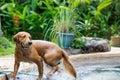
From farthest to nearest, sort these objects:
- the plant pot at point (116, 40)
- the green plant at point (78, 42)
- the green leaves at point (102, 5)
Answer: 1. the green leaves at point (102, 5)
2. the plant pot at point (116, 40)
3. the green plant at point (78, 42)

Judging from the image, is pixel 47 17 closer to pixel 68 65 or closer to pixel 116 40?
pixel 116 40

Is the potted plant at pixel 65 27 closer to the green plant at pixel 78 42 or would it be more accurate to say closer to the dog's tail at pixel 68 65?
the green plant at pixel 78 42

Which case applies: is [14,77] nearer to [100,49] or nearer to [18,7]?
[100,49]

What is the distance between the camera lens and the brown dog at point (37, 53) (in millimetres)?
3699

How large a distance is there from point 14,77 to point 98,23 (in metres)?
6.72

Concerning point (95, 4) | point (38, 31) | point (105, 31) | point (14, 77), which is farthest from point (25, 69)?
point (95, 4)

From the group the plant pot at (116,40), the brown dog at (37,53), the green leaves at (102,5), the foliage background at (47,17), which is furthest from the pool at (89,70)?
the green leaves at (102,5)

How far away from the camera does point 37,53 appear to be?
4.01m

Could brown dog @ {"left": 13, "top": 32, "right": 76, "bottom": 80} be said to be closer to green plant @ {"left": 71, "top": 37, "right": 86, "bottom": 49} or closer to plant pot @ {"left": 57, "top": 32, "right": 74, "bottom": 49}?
plant pot @ {"left": 57, "top": 32, "right": 74, "bottom": 49}

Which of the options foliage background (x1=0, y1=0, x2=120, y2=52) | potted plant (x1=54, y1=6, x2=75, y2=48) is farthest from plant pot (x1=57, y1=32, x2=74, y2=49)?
foliage background (x1=0, y1=0, x2=120, y2=52)

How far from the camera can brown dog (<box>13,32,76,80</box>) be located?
3699mm

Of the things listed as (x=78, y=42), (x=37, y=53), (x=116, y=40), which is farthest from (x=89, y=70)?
(x=116, y=40)

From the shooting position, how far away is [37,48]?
407 centimetres

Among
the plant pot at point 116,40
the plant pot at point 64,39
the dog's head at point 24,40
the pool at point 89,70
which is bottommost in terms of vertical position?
the plant pot at point 116,40
